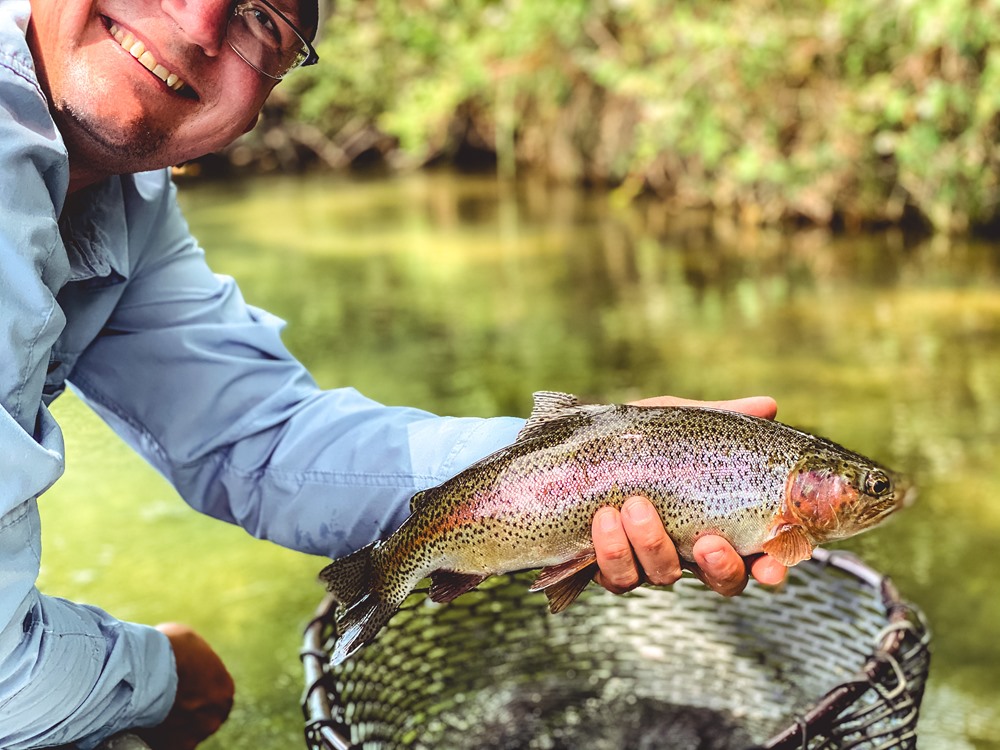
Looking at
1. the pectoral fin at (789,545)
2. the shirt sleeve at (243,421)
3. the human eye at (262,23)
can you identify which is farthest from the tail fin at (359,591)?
the human eye at (262,23)

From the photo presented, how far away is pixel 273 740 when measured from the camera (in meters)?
2.60

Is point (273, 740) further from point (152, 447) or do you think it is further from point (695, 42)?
point (695, 42)

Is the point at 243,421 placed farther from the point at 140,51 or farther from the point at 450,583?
the point at 140,51

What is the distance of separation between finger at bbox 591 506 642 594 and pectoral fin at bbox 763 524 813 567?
20cm

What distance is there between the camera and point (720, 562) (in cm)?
159

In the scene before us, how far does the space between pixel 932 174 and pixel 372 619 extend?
6725 mm

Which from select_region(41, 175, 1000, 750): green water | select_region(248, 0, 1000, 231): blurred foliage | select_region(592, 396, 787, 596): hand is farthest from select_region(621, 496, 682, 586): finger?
select_region(248, 0, 1000, 231): blurred foliage

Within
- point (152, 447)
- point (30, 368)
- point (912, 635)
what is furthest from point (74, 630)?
point (912, 635)

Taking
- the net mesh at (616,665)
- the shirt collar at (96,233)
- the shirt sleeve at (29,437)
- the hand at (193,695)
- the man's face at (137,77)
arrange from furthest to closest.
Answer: the net mesh at (616,665), the hand at (193,695), the shirt collar at (96,233), the man's face at (137,77), the shirt sleeve at (29,437)

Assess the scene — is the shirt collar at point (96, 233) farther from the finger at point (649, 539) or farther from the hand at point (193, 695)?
the finger at point (649, 539)

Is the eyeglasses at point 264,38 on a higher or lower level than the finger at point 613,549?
higher

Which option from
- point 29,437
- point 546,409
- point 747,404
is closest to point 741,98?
point 747,404

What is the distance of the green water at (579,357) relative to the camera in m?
3.09

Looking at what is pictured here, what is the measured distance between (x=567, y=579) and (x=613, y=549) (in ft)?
0.37
